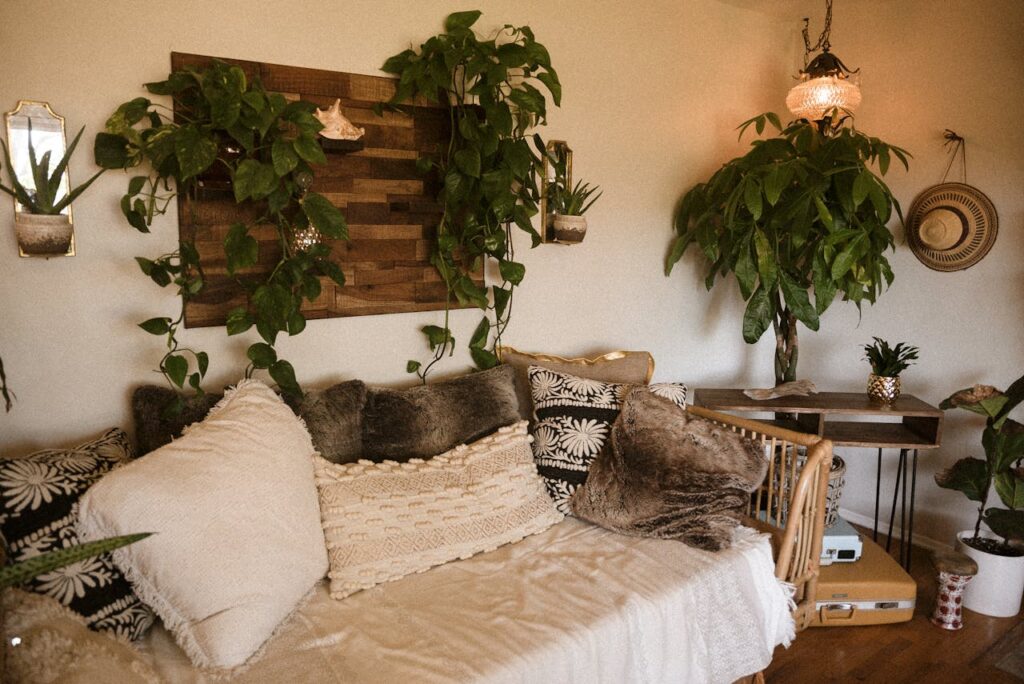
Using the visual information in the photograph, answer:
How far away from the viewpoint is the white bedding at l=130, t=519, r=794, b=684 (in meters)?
1.42

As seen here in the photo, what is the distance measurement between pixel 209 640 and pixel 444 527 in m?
0.64

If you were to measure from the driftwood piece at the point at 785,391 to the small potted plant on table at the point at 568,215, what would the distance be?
3.11 ft

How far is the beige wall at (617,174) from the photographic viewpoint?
1.70m

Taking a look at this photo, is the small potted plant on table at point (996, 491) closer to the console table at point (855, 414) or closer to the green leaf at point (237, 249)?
the console table at point (855, 414)

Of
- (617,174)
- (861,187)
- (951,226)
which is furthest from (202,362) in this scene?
(951,226)

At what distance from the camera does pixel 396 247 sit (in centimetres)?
222

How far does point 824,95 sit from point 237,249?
2265 mm

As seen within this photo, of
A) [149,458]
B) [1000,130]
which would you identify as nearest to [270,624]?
[149,458]

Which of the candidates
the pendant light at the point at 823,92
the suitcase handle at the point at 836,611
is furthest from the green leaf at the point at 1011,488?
the pendant light at the point at 823,92

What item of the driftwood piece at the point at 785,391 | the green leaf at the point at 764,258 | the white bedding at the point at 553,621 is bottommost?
the white bedding at the point at 553,621

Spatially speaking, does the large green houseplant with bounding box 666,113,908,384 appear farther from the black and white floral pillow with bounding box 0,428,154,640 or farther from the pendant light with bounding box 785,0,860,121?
the black and white floral pillow with bounding box 0,428,154,640

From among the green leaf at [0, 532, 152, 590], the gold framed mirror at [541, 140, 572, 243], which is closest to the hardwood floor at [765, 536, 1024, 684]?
the gold framed mirror at [541, 140, 572, 243]

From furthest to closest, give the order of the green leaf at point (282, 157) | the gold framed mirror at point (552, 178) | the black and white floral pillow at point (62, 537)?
the gold framed mirror at point (552, 178) → the green leaf at point (282, 157) → the black and white floral pillow at point (62, 537)

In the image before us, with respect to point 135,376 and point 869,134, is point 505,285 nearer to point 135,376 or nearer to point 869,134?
point 135,376
